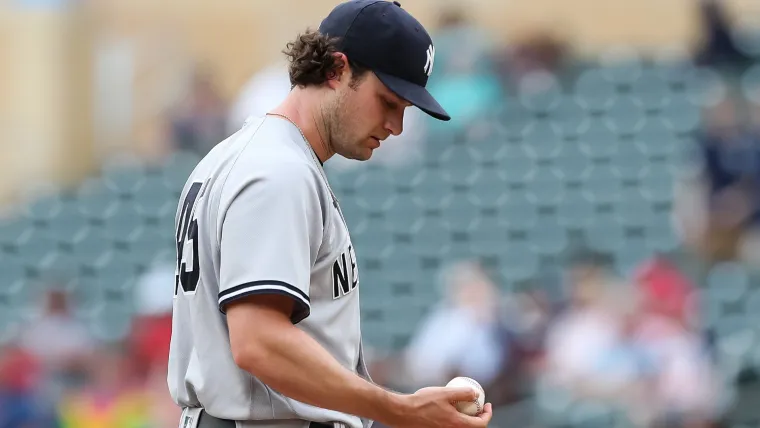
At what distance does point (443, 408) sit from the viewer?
233 centimetres

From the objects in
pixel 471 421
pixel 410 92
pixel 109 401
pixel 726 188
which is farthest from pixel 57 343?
pixel 471 421

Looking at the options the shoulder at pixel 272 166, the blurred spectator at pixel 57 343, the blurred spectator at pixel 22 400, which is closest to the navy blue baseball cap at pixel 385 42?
the shoulder at pixel 272 166

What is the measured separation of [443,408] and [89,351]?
276 inches

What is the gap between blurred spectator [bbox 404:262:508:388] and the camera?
282 inches

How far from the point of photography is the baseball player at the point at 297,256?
225 cm

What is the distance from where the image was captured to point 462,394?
7.74ft

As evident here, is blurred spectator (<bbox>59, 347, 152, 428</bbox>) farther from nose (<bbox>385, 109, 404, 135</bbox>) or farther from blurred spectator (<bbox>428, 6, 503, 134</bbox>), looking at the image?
nose (<bbox>385, 109, 404, 135</bbox>)

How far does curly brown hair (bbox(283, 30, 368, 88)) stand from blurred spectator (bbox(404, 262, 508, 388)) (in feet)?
15.1

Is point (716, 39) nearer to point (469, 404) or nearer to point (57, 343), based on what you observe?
point (57, 343)

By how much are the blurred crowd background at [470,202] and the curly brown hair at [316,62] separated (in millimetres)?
4790

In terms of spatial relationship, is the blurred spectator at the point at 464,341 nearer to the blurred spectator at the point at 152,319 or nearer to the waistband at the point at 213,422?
the blurred spectator at the point at 152,319

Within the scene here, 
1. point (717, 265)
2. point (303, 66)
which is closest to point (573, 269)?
point (717, 265)

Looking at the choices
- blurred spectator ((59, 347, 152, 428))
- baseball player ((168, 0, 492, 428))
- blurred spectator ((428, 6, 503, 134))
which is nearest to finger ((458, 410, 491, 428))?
baseball player ((168, 0, 492, 428))

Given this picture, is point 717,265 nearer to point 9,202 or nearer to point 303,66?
point 303,66
